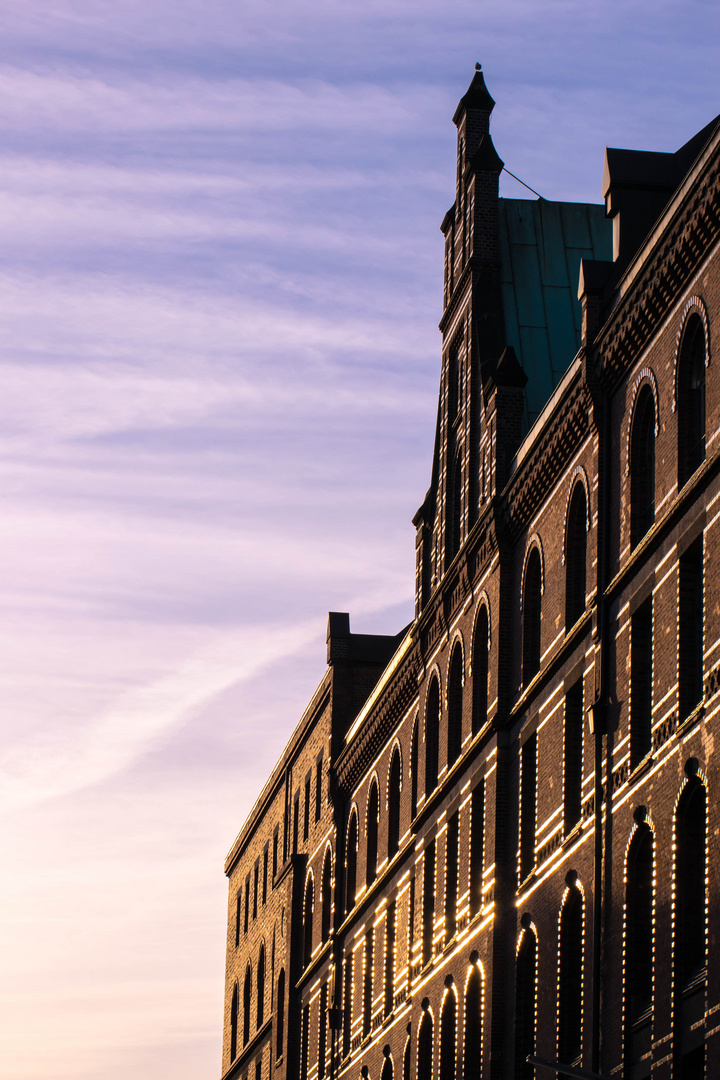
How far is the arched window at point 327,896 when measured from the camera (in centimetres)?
5952

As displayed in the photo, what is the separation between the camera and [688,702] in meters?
28.4

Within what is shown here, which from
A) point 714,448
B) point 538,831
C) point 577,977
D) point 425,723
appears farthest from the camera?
point 425,723

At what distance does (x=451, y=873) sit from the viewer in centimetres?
4359

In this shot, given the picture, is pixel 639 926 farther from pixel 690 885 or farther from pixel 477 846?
pixel 477 846

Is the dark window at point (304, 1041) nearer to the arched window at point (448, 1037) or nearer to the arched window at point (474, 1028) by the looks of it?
the arched window at point (448, 1037)

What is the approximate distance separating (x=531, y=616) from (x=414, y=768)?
11678 mm

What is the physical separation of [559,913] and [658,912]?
5.72 meters

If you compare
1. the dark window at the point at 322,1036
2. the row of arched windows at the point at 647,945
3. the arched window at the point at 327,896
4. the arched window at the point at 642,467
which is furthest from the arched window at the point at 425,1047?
the arched window at the point at 642,467

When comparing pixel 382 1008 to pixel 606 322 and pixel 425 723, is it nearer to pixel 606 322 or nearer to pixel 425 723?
pixel 425 723

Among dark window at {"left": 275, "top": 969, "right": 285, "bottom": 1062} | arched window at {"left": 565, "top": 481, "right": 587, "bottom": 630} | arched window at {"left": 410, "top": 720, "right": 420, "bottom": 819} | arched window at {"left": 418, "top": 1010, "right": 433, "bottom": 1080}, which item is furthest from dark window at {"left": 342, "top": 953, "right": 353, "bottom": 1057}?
arched window at {"left": 565, "top": 481, "right": 587, "bottom": 630}

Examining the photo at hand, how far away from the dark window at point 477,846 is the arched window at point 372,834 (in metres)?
12.1

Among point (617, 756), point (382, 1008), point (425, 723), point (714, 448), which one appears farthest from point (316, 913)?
point (714, 448)

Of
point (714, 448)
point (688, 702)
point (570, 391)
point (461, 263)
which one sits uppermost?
point (461, 263)

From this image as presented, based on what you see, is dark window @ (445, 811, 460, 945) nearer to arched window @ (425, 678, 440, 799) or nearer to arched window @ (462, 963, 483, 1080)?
→ arched window @ (462, 963, 483, 1080)
